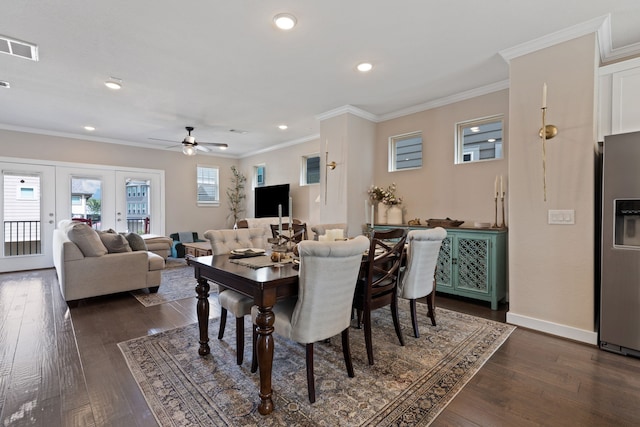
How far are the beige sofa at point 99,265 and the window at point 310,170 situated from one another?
11.4ft

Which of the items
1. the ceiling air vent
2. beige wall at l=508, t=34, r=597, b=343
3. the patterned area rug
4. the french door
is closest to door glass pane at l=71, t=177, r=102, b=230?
the french door

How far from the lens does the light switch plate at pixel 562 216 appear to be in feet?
8.89

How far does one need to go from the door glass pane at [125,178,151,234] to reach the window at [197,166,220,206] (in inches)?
49.6

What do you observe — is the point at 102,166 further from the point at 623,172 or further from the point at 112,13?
the point at 623,172

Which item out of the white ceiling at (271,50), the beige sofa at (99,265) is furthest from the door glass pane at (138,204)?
the beige sofa at (99,265)

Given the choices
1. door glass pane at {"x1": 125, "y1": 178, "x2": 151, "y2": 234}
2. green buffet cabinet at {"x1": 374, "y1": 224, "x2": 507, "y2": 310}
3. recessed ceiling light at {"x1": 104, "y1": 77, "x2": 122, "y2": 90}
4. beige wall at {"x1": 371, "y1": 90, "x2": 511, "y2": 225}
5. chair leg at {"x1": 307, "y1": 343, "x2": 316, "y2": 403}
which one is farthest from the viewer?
door glass pane at {"x1": 125, "y1": 178, "x2": 151, "y2": 234}

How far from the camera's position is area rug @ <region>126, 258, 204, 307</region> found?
3917 millimetres

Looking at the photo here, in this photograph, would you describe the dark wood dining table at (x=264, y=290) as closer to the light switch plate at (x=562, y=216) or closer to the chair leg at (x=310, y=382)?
the chair leg at (x=310, y=382)

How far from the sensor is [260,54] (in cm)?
308

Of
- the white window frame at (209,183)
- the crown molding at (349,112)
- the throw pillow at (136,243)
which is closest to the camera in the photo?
the throw pillow at (136,243)

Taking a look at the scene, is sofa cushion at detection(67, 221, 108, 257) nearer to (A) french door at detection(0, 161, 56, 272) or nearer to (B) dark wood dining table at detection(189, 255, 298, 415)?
(B) dark wood dining table at detection(189, 255, 298, 415)

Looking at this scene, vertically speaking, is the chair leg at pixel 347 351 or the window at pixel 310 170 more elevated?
the window at pixel 310 170

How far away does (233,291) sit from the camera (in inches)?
94.5

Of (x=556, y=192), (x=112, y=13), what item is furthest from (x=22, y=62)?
(x=556, y=192)
